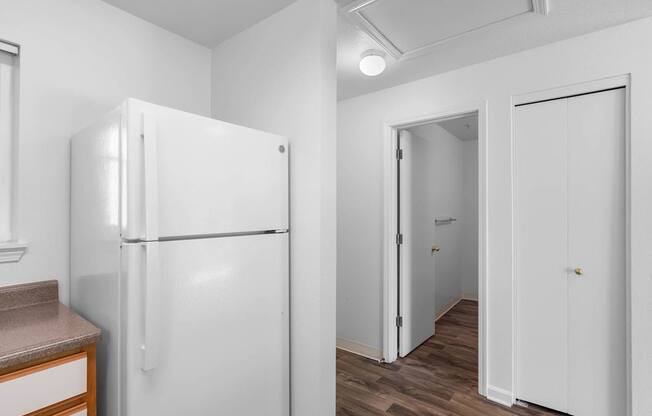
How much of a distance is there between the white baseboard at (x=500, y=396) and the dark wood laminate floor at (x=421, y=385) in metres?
0.04

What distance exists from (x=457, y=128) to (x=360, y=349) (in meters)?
3.04

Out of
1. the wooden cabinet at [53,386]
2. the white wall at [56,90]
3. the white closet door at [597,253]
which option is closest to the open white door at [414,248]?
the white closet door at [597,253]

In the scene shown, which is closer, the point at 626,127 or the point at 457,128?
the point at 626,127

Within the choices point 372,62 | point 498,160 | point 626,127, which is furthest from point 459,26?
point 626,127

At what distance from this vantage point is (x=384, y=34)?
192 centimetres

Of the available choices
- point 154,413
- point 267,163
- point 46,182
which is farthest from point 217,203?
point 46,182

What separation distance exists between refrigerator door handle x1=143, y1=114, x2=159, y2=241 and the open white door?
217cm

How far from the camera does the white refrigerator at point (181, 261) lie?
1068mm

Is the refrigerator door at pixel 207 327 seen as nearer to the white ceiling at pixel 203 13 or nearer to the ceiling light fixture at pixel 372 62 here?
the white ceiling at pixel 203 13

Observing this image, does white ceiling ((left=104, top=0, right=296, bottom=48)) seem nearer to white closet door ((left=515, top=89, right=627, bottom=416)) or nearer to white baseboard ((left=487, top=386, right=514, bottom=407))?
white closet door ((left=515, top=89, right=627, bottom=416))

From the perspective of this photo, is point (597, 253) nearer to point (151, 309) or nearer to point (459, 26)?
point (459, 26)

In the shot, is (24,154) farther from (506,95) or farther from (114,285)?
(506,95)

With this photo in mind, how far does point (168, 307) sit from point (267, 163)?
72cm

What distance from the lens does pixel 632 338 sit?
176cm
